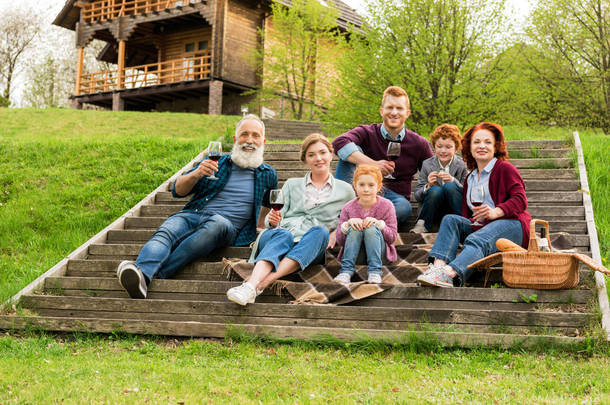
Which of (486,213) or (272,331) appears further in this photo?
(486,213)

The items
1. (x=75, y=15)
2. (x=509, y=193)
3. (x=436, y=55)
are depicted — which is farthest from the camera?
(x=75, y=15)

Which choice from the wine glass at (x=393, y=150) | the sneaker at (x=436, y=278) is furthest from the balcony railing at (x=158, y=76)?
the sneaker at (x=436, y=278)

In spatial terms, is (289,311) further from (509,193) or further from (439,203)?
(439,203)

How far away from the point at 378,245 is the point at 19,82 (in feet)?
117

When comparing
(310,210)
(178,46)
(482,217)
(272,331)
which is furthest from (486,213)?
(178,46)

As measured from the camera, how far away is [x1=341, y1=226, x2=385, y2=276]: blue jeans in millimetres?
4391

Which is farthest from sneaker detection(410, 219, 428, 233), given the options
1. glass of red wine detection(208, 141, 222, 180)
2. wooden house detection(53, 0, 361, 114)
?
wooden house detection(53, 0, 361, 114)

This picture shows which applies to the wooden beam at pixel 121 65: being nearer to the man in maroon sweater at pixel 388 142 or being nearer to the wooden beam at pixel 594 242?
the wooden beam at pixel 594 242

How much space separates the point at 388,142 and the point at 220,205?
1.80 metres

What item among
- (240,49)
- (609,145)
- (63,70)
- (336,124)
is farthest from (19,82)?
(609,145)

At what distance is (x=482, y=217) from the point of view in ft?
14.5

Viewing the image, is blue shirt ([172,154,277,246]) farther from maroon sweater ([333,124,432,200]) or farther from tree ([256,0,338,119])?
tree ([256,0,338,119])

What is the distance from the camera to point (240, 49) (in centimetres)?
2259

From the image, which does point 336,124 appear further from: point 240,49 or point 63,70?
point 63,70
